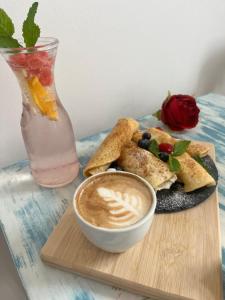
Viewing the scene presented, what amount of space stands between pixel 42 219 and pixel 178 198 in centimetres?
24

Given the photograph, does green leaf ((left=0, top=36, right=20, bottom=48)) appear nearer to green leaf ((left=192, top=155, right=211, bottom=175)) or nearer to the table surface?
the table surface

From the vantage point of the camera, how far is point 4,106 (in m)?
0.64

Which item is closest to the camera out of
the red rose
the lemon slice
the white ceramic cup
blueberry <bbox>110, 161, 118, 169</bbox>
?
the white ceramic cup

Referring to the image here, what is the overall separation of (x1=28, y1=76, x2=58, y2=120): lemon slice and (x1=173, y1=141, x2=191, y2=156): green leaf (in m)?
0.24

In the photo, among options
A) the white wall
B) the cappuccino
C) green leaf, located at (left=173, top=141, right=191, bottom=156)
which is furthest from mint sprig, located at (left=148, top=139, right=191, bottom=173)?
the white wall

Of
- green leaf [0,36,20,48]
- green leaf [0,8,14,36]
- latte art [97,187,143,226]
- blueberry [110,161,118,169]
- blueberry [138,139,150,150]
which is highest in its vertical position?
green leaf [0,8,14,36]

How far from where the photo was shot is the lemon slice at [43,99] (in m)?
0.47

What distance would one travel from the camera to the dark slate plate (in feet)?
1.57

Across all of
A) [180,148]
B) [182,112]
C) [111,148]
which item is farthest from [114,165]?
[182,112]

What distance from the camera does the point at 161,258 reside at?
1.32ft

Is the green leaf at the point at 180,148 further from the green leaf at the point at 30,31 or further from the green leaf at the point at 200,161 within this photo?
the green leaf at the point at 30,31

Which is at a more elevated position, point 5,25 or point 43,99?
point 5,25

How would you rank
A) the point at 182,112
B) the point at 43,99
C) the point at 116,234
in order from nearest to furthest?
1. the point at 116,234
2. the point at 43,99
3. the point at 182,112

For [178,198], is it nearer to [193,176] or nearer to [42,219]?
[193,176]
